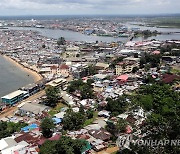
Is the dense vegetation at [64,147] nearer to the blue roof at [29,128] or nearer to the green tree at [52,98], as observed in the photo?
the blue roof at [29,128]

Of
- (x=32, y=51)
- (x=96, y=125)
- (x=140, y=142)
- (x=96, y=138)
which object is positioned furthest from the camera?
(x=32, y=51)

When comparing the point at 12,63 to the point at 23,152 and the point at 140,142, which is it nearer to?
the point at 23,152

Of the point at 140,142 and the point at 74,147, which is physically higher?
the point at 140,142

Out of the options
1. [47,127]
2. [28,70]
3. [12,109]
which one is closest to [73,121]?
[47,127]

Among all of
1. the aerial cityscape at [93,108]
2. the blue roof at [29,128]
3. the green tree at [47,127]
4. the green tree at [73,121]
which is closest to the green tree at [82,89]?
the aerial cityscape at [93,108]

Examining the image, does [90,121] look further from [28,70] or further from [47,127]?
[28,70]

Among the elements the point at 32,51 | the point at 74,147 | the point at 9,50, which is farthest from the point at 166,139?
the point at 9,50
